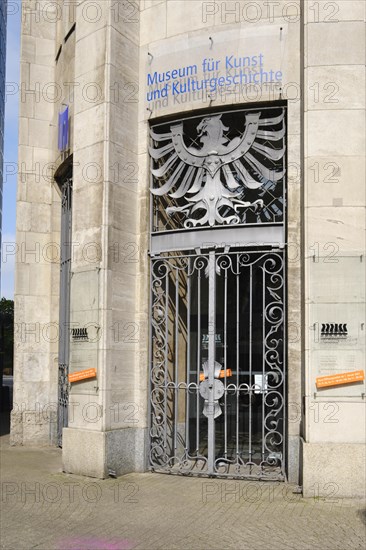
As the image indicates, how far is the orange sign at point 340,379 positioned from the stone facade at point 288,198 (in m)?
0.09

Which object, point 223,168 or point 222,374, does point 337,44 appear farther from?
point 222,374

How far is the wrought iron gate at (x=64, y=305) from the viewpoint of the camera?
1348 centimetres

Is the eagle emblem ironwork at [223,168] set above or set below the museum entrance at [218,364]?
above

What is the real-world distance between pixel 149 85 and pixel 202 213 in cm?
228

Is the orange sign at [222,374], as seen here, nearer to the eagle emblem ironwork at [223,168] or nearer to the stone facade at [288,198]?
the stone facade at [288,198]

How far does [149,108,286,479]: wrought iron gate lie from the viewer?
1052 centimetres

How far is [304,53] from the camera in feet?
33.1

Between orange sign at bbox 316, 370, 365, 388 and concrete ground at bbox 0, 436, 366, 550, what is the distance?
4.73 ft

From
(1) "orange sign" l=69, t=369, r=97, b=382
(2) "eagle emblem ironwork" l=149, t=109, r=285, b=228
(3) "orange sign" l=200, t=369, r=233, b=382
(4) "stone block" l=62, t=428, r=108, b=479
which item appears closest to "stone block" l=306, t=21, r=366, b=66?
A: (2) "eagle emblem ironwork" l=149, t=109, r=285, b=228

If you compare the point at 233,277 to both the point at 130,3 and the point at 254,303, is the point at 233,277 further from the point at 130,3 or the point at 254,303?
the point at 130,3

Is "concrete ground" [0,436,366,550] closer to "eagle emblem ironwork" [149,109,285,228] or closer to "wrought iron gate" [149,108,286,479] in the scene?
"wrought iron gate" [149,108,286,479]

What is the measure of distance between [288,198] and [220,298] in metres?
1.91

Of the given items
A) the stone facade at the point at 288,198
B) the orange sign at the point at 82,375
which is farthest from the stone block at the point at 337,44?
the orange sign at the point at 82,375

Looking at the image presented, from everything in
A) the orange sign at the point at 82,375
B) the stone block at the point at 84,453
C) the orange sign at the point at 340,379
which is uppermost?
the orange sign at the point at 340,379
